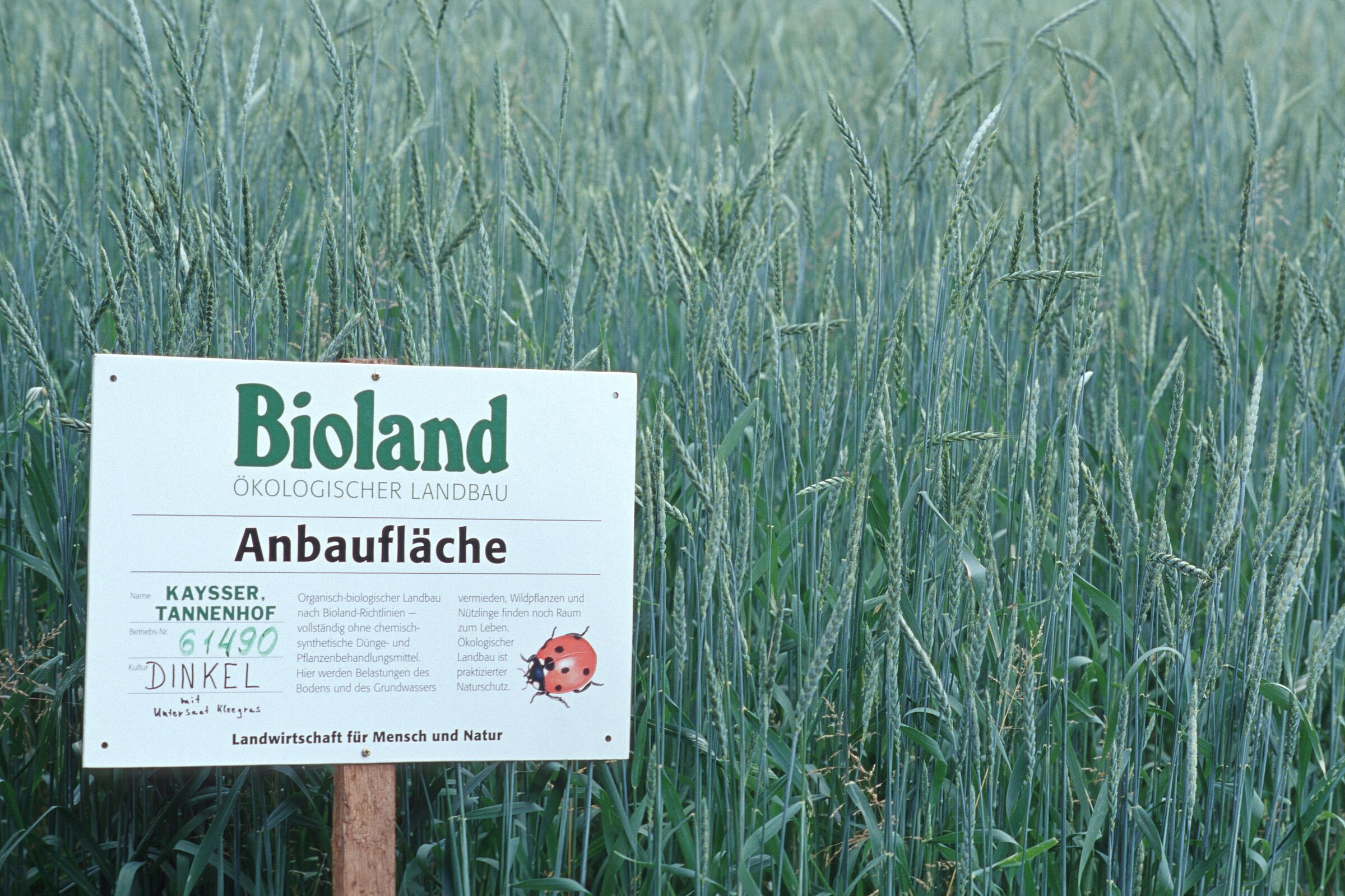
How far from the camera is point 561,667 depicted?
1077mm

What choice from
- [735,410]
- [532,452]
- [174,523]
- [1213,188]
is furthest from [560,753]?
[1213,188]

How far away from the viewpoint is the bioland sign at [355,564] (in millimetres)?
1004

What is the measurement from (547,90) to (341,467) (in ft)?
7.41

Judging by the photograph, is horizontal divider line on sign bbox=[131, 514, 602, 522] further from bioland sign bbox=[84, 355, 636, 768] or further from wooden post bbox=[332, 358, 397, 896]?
wooden post bbox=[332, 358, 397, 896]

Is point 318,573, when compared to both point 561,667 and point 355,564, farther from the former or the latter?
point 561,667

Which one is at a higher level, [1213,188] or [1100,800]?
[1213,188]

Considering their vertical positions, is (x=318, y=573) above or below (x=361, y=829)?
above

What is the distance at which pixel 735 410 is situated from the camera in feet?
5.23

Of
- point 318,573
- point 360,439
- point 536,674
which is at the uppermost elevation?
point 360,439

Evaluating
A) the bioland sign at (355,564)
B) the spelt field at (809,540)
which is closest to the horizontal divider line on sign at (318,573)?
the bioland sign at (355,564)

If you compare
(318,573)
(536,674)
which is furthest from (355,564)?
(536,674)

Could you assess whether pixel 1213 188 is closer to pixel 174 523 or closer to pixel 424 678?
pixel 424 678

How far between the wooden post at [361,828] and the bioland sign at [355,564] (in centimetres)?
5

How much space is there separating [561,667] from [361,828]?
0.85 feet
